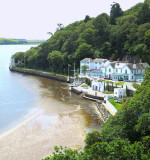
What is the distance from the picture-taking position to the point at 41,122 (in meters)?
28.5

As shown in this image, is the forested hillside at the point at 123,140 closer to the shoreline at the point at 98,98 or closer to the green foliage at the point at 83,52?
the shoreline at the point at 98,98

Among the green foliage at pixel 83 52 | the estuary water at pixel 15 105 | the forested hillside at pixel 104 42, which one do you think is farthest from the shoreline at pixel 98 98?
the estuary water at pixel 15 105

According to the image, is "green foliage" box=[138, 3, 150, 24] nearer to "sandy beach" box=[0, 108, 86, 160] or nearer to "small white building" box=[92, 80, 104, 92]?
"small white building" box=[92, 80, 104, 92]

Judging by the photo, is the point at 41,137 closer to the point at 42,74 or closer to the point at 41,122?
the point at 41,122

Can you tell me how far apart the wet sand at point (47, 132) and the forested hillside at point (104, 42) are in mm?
24473

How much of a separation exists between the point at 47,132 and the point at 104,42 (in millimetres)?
44716

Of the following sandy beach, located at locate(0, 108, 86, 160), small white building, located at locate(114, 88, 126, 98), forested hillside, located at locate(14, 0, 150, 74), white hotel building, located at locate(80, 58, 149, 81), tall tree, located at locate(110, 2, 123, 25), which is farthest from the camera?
tall tree, located at locate(110, 2, 123, 25)

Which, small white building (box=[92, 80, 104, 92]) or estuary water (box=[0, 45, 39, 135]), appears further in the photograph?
small white building (box=[92, 80, 104, 92])

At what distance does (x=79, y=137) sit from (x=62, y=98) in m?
18.1

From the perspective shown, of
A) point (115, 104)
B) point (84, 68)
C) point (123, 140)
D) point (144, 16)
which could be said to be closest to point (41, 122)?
point (115, 104)

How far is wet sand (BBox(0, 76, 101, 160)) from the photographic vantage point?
2078 centimetres

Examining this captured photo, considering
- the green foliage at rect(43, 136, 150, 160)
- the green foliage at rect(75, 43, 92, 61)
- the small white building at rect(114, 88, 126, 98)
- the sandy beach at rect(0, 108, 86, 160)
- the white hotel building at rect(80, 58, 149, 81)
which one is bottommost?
the sandy beach at rect(0, 108, 86, 160)

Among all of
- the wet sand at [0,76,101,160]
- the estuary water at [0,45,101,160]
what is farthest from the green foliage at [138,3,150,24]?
the wet sand at [0,76,101,160]

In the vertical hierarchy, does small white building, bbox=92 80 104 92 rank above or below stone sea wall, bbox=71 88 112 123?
above
